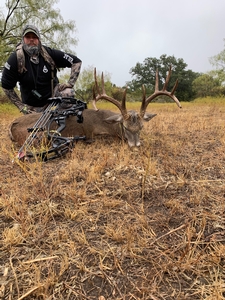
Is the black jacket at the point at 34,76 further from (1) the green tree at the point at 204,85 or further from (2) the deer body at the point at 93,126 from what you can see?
(1) the green tree at the point at 204,85

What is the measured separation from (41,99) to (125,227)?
3813 millimetres

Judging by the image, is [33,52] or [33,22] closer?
[33,52]

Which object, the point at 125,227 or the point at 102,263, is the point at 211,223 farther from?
the point at 102,263

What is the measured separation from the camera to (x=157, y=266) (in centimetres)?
145

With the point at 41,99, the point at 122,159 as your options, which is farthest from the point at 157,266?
the point at 41,99

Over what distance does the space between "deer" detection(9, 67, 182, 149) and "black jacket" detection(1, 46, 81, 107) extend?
72 centimetres

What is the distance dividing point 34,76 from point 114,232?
12.4 ft

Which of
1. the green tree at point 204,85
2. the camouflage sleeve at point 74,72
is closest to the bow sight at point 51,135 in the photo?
the camouflage sleeve at point 74,72

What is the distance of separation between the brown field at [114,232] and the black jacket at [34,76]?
7.19 feet

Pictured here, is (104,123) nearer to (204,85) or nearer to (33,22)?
(33,22)

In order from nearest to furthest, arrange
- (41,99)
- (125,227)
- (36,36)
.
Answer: (125,227)
(36,36)
(41,99)

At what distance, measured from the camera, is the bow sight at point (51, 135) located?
3018mm

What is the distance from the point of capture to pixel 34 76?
4.65m

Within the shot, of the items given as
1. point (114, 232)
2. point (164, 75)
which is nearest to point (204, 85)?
point (164, 75)
